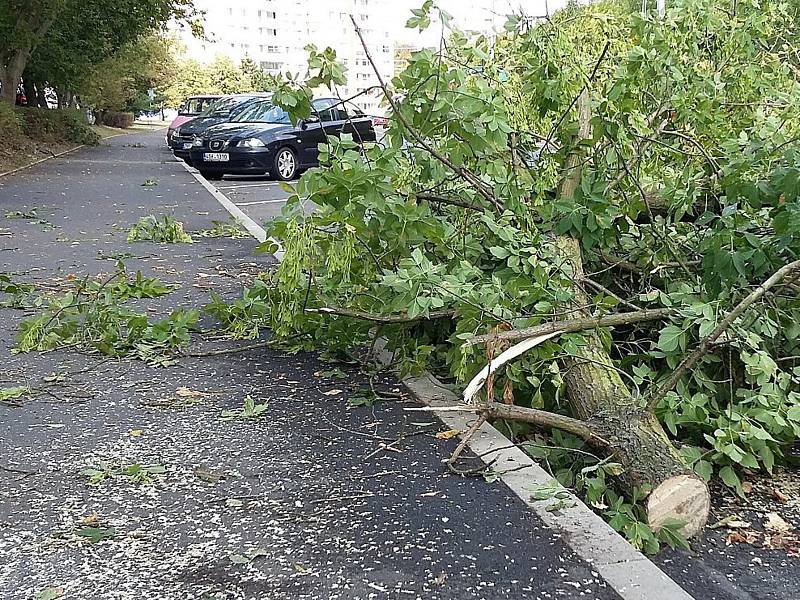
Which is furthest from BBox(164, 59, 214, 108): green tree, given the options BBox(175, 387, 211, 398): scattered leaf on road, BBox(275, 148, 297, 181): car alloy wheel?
BBox(175, 387, 211, 398): scattered leaf on road

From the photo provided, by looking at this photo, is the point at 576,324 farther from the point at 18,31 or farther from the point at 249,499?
the point at 18,31

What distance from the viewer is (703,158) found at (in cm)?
551

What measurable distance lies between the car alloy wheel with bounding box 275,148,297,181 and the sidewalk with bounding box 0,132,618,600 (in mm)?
15157

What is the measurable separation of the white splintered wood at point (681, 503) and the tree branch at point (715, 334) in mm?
456

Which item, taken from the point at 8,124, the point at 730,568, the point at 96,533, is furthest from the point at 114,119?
the point at 730,568

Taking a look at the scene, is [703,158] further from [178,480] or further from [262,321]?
[178,480]

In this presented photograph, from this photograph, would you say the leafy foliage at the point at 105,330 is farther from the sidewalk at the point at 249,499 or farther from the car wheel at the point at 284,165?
the car wheel at the point at 284,165

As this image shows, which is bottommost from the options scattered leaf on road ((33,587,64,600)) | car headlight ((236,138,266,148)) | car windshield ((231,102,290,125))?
scattered leaf on road ((33,587,64,600))

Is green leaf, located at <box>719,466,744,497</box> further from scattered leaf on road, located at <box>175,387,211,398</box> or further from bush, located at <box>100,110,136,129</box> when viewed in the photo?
bush, located at <box>100,110,136,129</box>

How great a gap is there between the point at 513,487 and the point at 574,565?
0.65 metres

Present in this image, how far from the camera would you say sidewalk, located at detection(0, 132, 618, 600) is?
10.1 ft

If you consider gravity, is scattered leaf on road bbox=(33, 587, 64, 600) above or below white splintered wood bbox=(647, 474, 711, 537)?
above

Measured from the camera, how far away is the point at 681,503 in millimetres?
3549

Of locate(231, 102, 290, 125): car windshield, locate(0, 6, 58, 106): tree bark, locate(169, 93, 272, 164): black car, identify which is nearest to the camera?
→ locate(231, 102, 290, 125): car windshield
